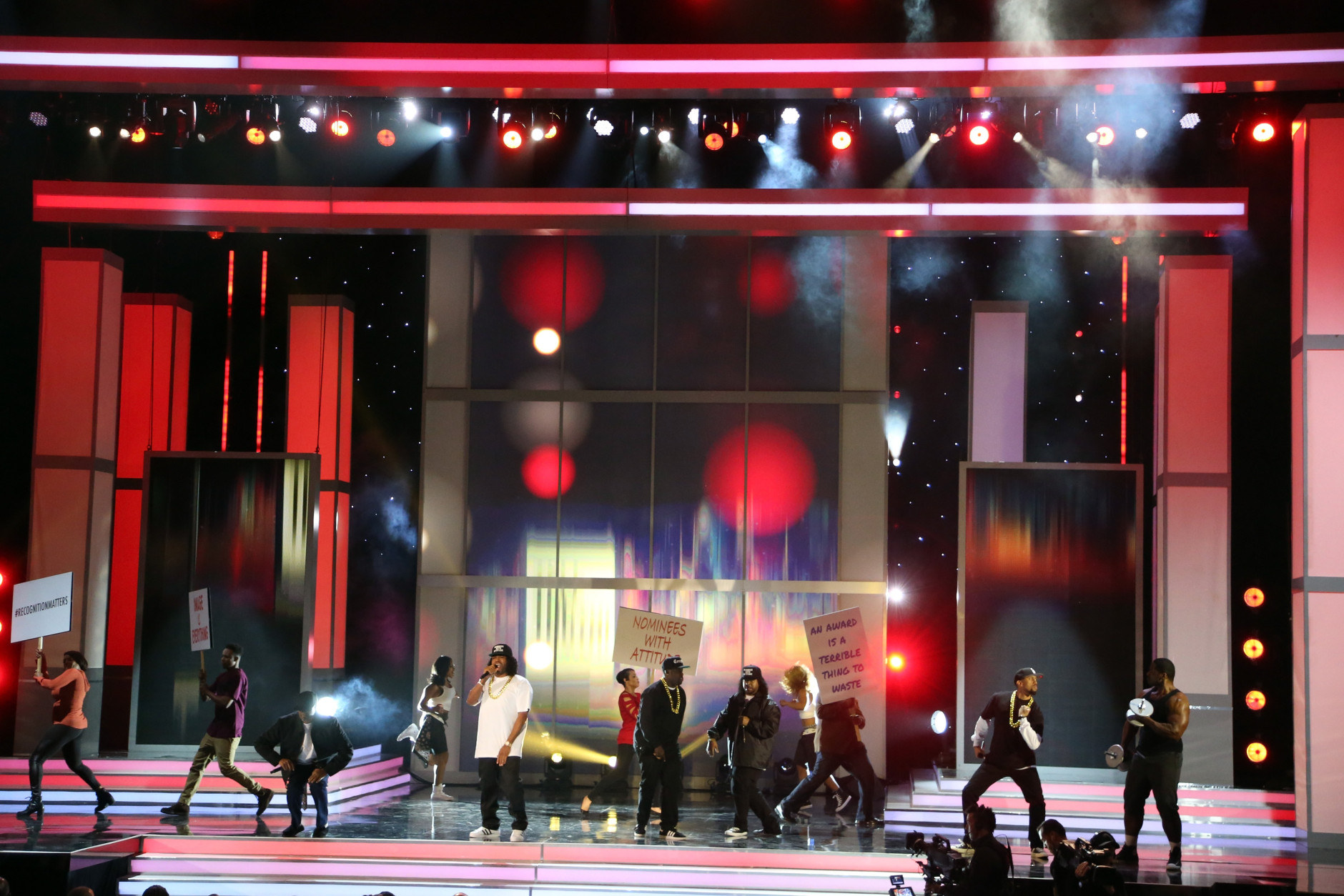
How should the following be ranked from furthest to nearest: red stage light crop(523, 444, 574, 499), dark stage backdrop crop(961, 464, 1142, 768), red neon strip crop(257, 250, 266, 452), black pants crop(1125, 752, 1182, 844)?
red neon strip crop(257, 250, 266, 452)
red stage light crop(523, 444, 574, 499)
dark stage backdrop crop(961, 464, 1142, 768)
black pants crop(1125, 752, 1182, 844)

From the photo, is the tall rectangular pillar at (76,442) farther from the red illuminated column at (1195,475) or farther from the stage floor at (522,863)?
the red illuminated column at (1195,475)

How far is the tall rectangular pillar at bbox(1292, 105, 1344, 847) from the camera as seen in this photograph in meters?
10.9

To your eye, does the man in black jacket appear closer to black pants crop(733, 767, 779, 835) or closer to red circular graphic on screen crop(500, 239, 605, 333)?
black pants crop(733, 767, 779, 835)

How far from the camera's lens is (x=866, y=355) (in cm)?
1551

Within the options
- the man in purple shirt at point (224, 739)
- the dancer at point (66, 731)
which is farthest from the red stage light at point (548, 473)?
the dancer at point (66, 731)

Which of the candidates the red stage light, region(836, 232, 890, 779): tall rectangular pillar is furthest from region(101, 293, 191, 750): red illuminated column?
region(836, 232, 890, 779): tall rectangular pillar

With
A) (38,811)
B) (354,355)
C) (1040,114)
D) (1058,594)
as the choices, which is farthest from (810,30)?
(38,811)

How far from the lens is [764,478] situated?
51.1 ft

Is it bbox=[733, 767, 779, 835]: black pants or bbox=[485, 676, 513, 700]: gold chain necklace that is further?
bbox=[733, 767, 779, 835]: black pants

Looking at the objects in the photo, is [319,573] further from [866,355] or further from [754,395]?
[866,355]

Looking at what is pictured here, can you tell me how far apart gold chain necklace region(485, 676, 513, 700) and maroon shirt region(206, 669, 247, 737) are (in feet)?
7.42

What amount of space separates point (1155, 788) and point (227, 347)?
501 inches

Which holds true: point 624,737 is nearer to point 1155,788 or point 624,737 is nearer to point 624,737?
point 624,737

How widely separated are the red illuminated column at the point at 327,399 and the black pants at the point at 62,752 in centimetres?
503
